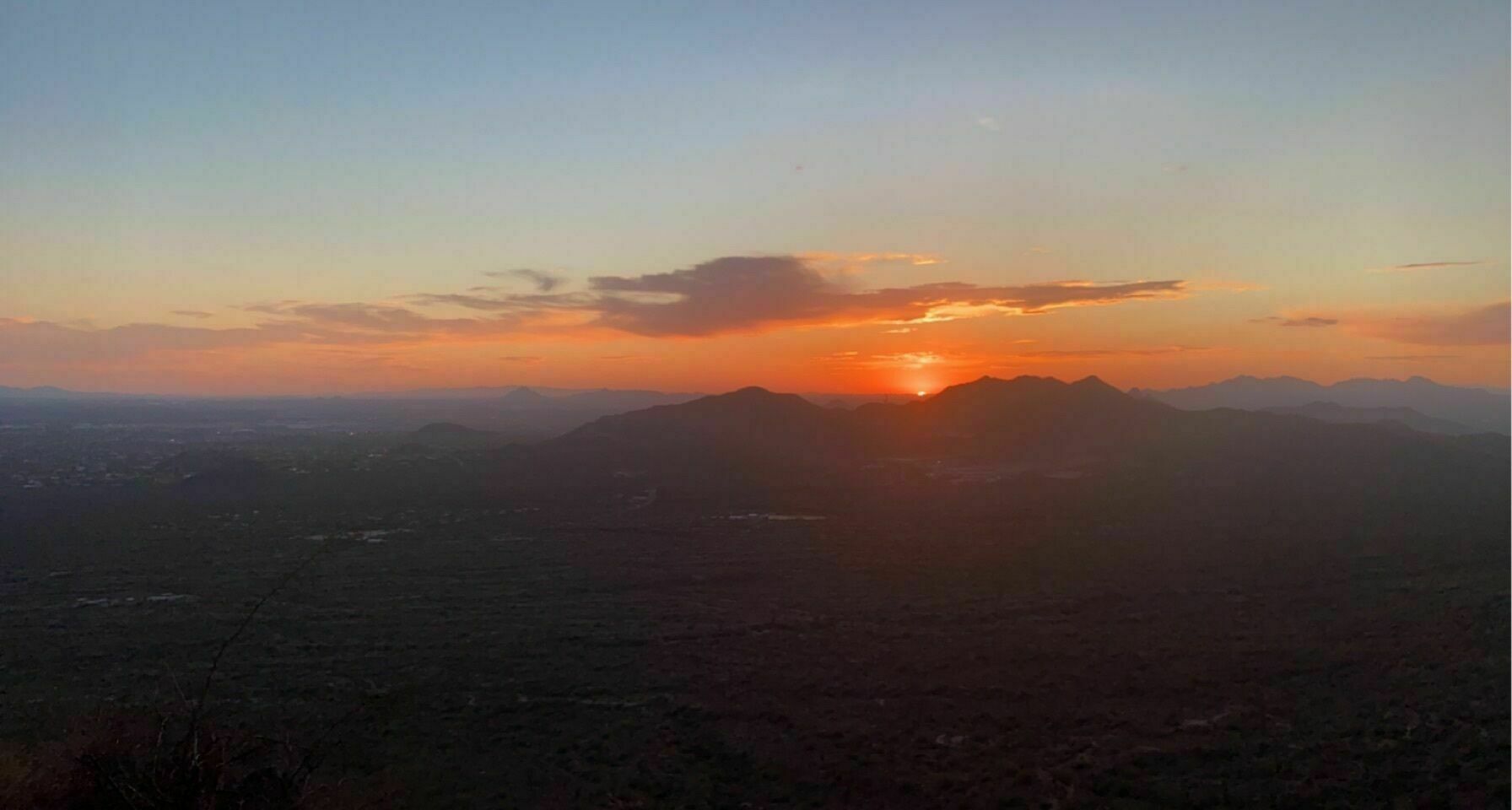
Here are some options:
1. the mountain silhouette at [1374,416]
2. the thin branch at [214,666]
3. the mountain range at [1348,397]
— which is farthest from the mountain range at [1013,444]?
the mountain range at [1348,397]

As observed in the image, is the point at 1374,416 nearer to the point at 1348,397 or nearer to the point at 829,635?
the point at 1348,397

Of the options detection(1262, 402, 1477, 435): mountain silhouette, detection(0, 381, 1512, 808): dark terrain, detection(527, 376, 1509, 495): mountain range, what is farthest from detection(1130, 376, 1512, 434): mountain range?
detection(0, 381, 1512, 808): dark terrain

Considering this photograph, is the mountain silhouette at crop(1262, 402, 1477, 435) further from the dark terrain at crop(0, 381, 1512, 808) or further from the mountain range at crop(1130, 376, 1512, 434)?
the dark terrain at crop(0, 381, 1512, 808)

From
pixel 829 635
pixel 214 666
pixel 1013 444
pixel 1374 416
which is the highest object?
pixel 214 666

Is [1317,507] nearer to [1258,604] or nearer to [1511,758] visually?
[1258,604]

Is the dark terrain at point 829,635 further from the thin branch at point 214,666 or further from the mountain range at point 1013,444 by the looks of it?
the mountain range at point 1013,444

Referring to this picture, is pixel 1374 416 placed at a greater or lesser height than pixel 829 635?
lesser

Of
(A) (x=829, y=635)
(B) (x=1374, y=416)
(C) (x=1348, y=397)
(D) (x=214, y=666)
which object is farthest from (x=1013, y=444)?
(C) (x=1348, y=397)

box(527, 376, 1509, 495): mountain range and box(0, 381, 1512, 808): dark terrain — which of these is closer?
box(0, 381, 1512, 808): dark terrain

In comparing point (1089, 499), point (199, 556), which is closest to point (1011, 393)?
point (1089, 499)
